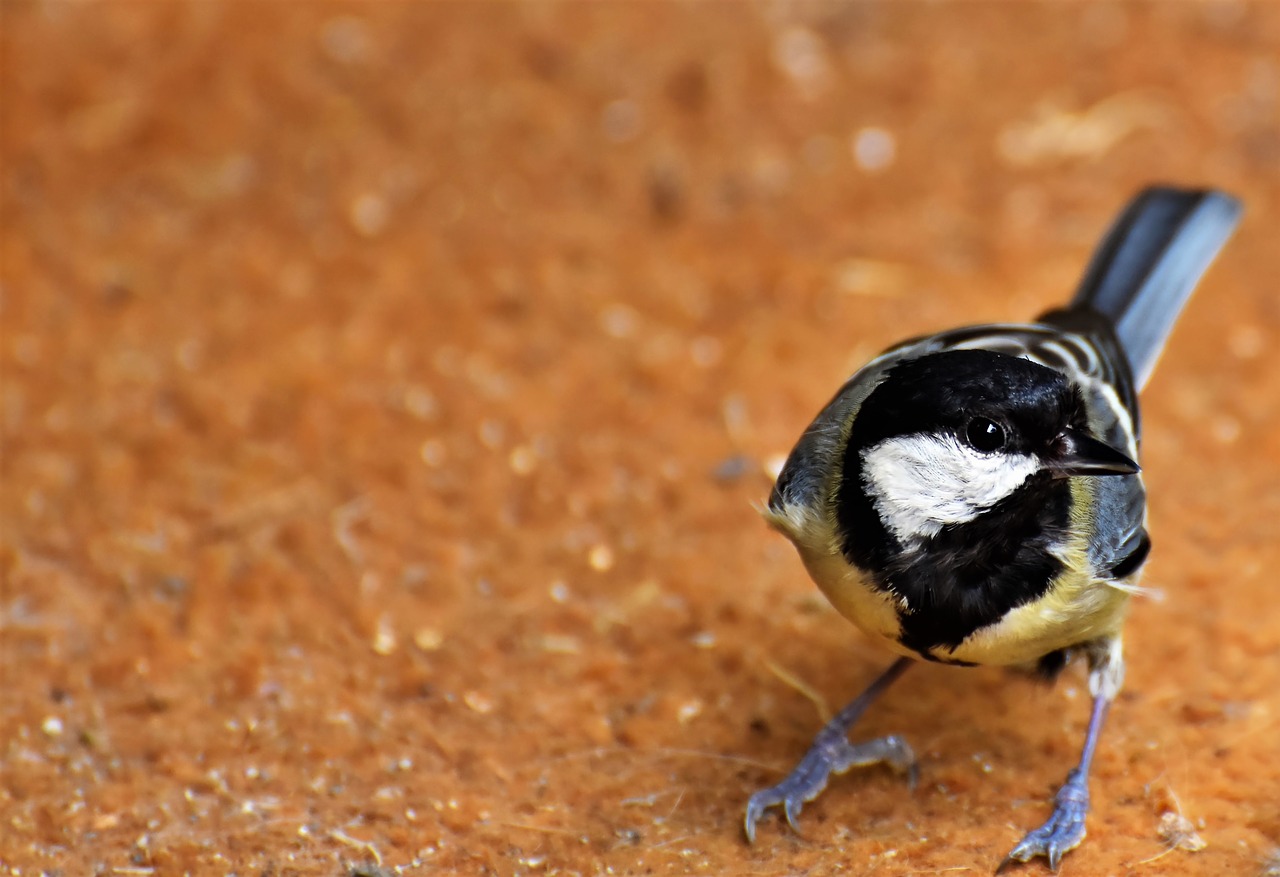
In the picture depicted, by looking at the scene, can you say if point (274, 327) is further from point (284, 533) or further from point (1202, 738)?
point (1202, 738)

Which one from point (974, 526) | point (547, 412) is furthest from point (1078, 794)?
point (547, 412)

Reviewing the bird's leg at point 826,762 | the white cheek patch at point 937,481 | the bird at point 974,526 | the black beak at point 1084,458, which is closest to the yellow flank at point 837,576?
the bird at point 974,526

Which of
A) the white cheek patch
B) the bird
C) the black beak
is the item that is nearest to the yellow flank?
the bird

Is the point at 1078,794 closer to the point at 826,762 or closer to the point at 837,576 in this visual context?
the point at 826,762

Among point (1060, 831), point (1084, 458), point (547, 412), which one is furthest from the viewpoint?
point (547, 412)

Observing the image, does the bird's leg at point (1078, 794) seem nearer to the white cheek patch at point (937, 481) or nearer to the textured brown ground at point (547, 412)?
the textured brown ground at point (547, 412)
